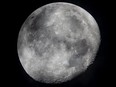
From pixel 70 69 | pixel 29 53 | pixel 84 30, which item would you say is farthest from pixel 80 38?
pixel 29 53

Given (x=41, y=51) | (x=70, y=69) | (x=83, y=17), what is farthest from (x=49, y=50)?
(x=83, y=17)

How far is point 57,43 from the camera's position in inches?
320

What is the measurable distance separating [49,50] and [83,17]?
134 cm

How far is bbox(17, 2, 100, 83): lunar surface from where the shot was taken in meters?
8.16

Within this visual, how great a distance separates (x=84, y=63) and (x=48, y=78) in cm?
103

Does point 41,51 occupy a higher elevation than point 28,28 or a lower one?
lower

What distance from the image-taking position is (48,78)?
848 cm

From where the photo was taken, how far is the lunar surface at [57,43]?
8.16m

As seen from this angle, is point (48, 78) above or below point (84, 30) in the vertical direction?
below

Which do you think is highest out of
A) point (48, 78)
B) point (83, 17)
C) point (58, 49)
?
point (83, 17)

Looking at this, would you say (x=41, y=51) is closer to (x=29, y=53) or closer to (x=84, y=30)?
(x=29, y=53)

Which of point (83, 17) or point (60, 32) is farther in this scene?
point (83, 17)

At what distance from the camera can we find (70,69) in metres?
8.31

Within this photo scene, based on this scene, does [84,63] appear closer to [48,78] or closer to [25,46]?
[48,78]
